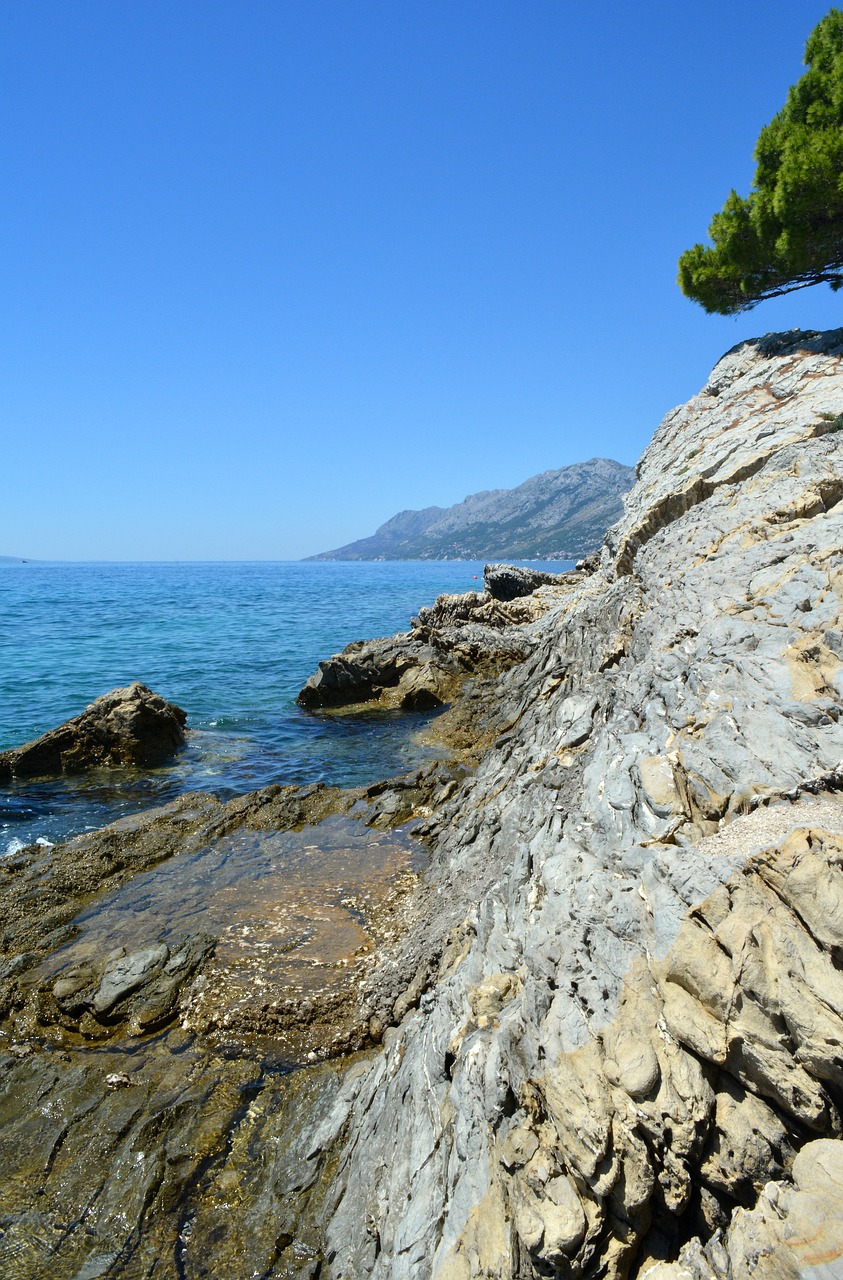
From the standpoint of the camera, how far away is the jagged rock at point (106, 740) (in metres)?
18.4

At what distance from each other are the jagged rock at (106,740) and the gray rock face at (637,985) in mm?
12940

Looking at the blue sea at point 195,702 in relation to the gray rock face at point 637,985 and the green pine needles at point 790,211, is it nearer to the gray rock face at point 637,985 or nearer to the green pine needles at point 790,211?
the gray rock face at point 637,985

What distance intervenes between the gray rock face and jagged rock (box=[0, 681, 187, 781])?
12.9 metres

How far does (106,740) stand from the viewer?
19469 millimetres

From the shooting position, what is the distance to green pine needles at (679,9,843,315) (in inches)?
761

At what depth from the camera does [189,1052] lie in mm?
8250

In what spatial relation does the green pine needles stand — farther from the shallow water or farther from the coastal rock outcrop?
the shallow water

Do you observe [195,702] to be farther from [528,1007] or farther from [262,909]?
[528,1007]

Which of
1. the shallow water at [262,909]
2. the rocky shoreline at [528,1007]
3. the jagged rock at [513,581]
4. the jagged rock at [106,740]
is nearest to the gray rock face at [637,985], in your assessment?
the rocky shoreline at [528,1007]

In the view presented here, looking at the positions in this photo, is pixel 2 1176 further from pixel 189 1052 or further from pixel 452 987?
pixel 452 987

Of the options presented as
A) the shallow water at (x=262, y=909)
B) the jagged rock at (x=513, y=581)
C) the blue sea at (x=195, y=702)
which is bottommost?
the shallow water at (x=262, y=909)

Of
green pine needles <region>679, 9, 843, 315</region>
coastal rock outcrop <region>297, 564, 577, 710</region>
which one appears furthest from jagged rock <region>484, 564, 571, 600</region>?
green pine needles <region>679, 9, 843, 315</region>

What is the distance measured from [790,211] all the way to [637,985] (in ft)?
80.4

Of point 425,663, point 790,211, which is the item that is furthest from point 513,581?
point 790,211
